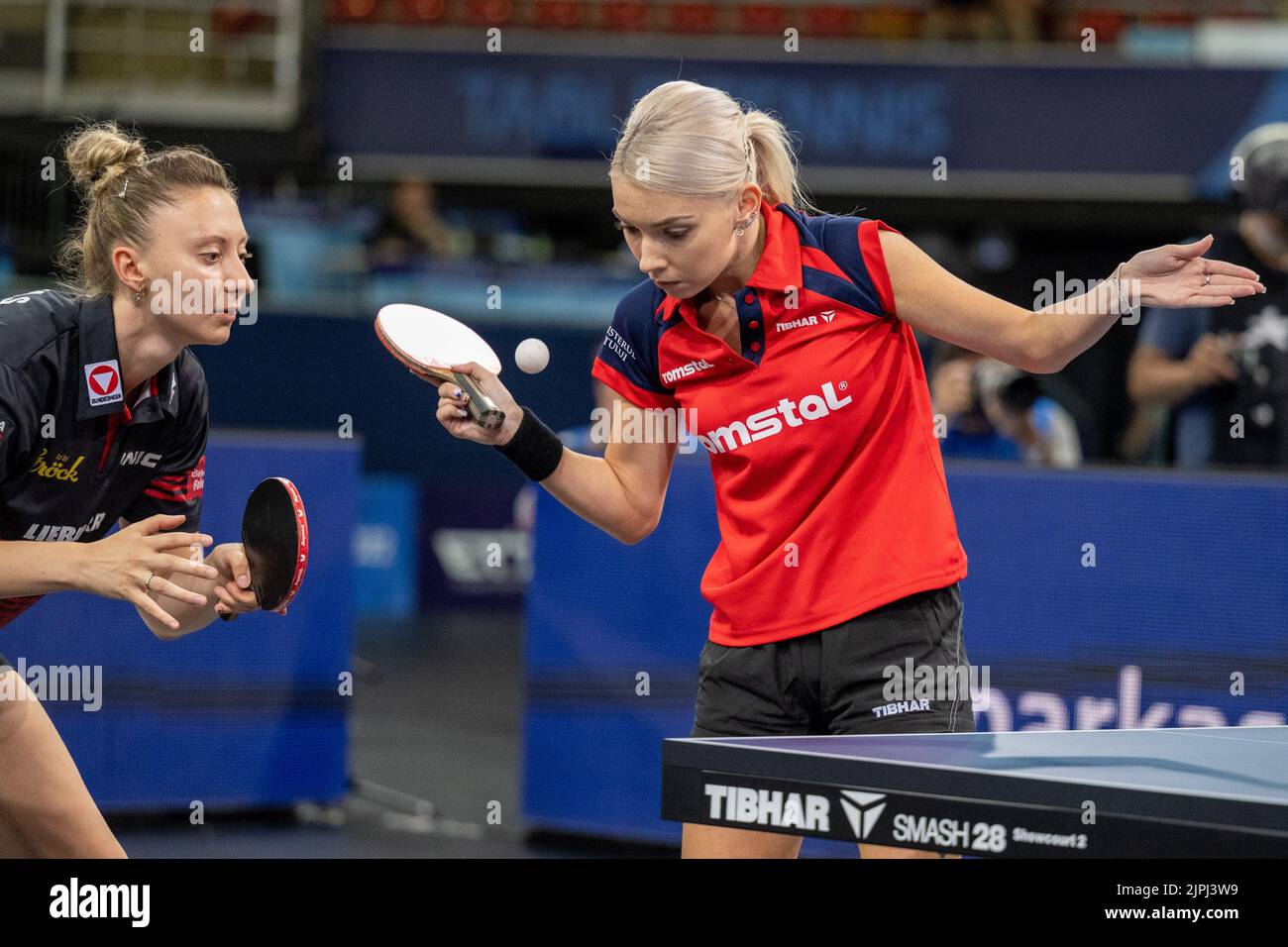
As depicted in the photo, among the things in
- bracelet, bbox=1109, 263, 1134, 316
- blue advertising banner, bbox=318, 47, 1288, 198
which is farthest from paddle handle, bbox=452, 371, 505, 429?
blue advertising banner, bbox=318, 47, 1288, 198

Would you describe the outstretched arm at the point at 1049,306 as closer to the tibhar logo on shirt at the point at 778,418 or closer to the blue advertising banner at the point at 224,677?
the tibhar logo on shirt at the point at 778,418

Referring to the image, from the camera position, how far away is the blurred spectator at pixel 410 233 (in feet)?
35.0

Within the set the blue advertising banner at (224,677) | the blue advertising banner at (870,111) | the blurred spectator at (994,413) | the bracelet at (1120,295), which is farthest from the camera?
the blue advertising banner at (870,111)

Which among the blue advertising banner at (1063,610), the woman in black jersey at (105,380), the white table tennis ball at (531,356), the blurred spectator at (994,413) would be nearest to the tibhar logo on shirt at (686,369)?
the white table tennis ball at (531,356)

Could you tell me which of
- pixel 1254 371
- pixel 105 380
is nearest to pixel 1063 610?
pixel 1254 371

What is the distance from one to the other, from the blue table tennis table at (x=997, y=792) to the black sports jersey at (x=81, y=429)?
136 centimetres

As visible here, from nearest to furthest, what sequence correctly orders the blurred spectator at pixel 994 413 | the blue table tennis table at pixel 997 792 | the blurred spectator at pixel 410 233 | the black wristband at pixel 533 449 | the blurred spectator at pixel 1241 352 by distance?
the blue table tennis table at pixel 997 792, the black wristband at pixel 533 449, the blurred spectator at pixel 1241 352, the blurred spectator at pixel 994 413, the blurred spectator at pixel 410 233

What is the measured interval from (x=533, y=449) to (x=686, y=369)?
31 cm

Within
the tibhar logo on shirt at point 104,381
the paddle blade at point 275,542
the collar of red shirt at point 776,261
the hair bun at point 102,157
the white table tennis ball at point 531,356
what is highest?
the hair bun at point 102,157

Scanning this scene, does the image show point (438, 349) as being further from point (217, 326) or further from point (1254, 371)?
point (1254, 371)

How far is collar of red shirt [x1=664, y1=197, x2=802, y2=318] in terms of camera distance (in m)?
2.81

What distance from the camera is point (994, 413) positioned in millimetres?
5918

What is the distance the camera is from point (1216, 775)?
2.15 meters
